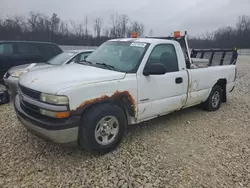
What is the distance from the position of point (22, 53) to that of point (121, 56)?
17.8 ft

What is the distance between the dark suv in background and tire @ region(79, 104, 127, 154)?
19.0 feet

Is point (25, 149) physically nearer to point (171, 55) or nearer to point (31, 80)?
point (31, 80)

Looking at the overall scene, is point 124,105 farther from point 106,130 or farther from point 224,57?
point 224,57

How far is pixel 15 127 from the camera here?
4090 mm

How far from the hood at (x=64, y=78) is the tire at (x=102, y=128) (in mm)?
424

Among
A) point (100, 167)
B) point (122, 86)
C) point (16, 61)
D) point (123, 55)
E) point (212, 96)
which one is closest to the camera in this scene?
point (100, 167)

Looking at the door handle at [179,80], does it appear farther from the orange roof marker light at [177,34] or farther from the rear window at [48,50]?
the rear window at [48,50]

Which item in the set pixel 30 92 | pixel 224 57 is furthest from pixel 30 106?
pixel 224 57

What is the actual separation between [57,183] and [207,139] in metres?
2.73

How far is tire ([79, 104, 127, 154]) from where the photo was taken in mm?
2865

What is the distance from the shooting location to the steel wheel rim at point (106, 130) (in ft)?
10.0

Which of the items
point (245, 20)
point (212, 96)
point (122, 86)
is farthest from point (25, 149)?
point (245, 20)

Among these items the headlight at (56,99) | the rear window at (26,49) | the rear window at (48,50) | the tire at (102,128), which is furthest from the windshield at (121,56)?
the rear window at (26,49)

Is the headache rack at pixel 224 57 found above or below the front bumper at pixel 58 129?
above
